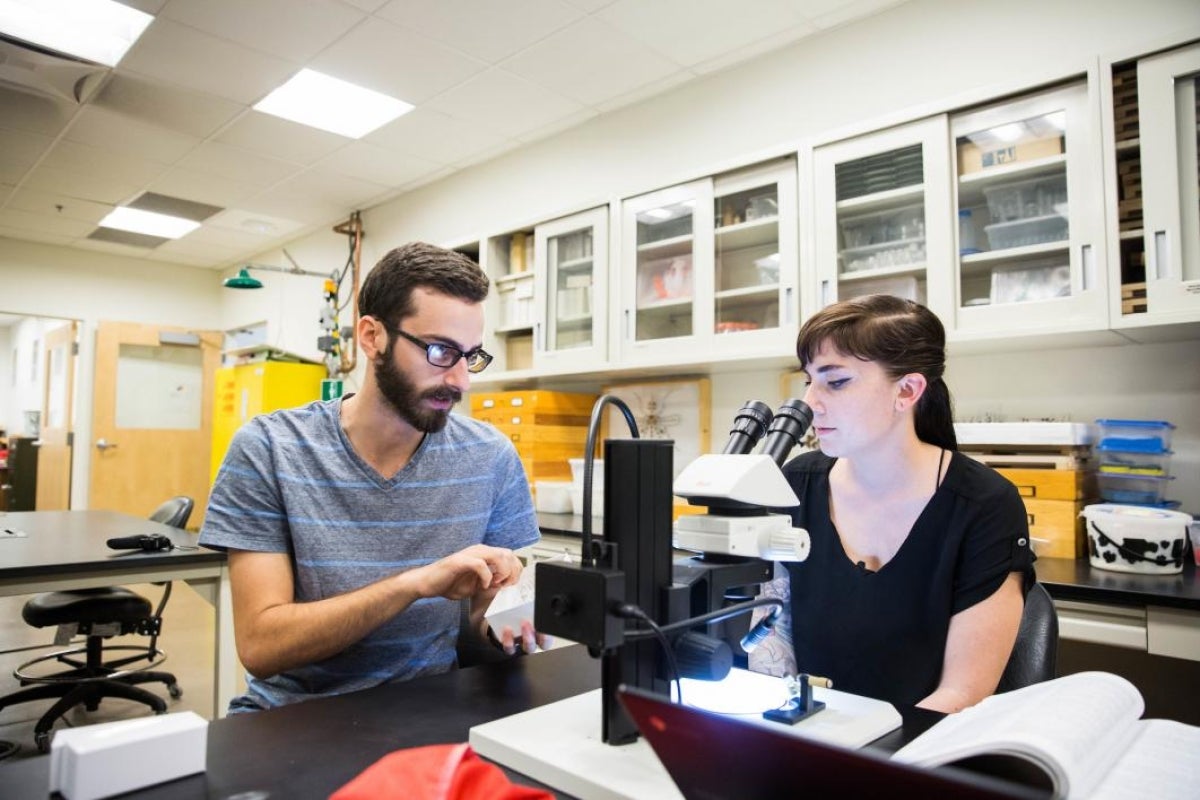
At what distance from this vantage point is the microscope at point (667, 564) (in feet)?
2.40

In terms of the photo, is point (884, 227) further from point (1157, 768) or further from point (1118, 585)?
point (1157, 768)

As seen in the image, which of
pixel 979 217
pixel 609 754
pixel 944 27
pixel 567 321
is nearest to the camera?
pixel 609 754

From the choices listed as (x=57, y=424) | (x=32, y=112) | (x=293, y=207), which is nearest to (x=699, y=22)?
(x=32, y=112)

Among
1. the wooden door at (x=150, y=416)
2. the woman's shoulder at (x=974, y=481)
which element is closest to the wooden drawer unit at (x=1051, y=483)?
the woman's shoulder at (x=974, y=481)

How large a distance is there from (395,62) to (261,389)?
8.60 ft

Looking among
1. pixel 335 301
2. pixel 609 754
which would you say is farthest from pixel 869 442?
pixel 335 301

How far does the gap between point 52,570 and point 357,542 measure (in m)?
1.39

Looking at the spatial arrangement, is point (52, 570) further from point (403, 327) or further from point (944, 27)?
point (944, 27)

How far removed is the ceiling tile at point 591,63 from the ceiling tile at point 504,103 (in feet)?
0.27

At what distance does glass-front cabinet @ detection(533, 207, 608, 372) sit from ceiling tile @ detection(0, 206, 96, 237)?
3.94 metres

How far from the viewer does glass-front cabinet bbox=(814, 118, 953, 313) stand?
7.21ft

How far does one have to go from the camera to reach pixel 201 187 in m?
4.52

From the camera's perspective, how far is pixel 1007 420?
92.7 inches

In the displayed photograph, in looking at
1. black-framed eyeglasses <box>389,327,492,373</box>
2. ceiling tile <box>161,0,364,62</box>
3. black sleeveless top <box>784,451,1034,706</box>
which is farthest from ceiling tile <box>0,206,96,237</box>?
Result: black sleeveless top <box>784,451,1034,706</box>
